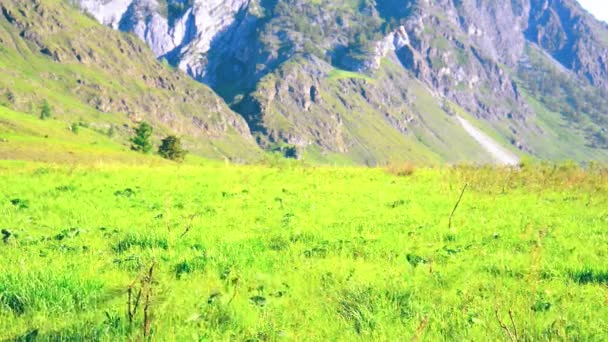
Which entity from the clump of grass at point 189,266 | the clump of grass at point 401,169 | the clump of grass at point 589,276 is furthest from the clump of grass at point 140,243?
the clump of grass at point 401,169

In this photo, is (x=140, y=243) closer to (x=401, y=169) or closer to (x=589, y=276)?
(x=589, y=276)

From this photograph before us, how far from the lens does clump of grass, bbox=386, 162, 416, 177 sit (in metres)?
31.3

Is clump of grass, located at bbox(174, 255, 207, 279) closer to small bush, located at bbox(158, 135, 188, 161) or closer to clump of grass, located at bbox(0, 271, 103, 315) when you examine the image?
clump of grass, located at bbox(0, 271, 103, 315)

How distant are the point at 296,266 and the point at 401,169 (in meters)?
24.0

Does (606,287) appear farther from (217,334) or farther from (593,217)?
(593,217)

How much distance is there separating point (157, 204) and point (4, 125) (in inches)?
5993

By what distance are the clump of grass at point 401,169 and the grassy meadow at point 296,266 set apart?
11.2 m

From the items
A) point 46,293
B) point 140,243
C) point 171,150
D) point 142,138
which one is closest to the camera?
point 46,293

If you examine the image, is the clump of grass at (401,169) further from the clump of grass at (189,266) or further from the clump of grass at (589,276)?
the clump of grass at (189,266)

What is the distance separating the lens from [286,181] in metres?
25.7

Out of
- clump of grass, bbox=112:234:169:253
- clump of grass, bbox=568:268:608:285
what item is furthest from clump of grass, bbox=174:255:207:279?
clump of grass, bbox=568:268:608:285

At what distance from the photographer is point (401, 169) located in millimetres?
32219

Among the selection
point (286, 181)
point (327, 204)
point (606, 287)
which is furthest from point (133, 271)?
point (286, 181)

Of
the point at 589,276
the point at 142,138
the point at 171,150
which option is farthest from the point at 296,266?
the point at 142,138
